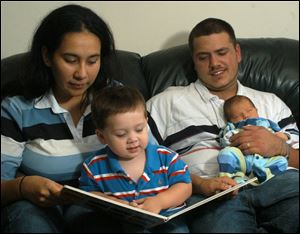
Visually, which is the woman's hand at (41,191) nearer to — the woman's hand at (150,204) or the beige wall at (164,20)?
the woman's hand at (150,204)

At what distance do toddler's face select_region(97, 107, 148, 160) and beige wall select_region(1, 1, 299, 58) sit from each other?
80cm

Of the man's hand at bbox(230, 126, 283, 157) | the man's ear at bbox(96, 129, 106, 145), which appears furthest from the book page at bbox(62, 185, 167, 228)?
the man's hand at bbox(230, 126, 283, 157)

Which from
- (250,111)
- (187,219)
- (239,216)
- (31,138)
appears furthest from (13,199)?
(250,111)

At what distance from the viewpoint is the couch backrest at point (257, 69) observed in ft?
5.66

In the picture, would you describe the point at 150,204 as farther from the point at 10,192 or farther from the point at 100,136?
the point at 10,192

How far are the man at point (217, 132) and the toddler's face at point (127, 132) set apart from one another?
0.90ft

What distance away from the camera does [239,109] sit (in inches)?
57.0

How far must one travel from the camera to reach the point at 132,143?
116 cm

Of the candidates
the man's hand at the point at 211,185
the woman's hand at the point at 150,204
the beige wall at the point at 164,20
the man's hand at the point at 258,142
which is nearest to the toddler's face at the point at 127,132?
the woman's hand at the point at 150,204

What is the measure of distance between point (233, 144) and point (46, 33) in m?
0.76

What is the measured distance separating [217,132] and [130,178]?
1.54ft

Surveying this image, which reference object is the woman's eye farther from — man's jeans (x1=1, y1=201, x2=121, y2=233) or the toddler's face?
man's jeans (x1=1, y1=201, x2=121, y2=233)

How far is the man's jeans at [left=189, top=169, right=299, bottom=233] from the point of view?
3.76 feet

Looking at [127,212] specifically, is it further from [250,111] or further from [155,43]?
[155,43]
